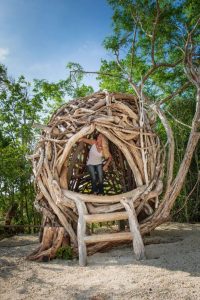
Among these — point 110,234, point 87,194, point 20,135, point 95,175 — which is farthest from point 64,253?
point 20,135

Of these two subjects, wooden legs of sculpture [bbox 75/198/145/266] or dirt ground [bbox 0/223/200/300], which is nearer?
dirt ground [bbox 0/223/200/300]

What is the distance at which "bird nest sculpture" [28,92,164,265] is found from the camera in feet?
18.2

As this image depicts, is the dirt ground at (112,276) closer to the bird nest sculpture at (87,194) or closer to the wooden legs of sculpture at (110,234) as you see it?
the wooden legs of sculpture at (110,234)

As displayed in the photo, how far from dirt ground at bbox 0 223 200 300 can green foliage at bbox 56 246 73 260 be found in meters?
0.17

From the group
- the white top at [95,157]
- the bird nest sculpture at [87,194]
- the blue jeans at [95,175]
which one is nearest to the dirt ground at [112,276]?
the bird nest sculpture at [87,194]

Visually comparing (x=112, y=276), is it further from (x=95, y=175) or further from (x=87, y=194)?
(x=95, y=175)

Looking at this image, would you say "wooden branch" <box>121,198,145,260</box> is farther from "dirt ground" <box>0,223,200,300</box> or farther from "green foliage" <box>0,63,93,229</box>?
"green foliage" <box>0,63,93,229</box>

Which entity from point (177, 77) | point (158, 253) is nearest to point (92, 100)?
point (158, 253)

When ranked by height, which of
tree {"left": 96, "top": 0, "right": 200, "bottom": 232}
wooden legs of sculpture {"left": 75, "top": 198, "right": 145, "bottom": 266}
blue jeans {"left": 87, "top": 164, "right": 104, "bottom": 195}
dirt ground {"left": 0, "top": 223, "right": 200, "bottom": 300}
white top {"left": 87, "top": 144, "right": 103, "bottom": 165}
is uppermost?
tree {"left": 96, "top": 0, "right": 200, "bottom": 232}

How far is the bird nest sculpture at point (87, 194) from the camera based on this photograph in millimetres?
5543

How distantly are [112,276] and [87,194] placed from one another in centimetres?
216

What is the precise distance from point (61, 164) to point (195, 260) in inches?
111

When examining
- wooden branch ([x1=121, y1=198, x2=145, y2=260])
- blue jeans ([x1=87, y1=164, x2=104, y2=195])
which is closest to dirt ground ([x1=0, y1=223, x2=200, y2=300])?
wooden branch ([x1=121, y1=198, x2=145, y2=260])

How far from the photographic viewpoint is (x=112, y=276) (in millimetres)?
4055
